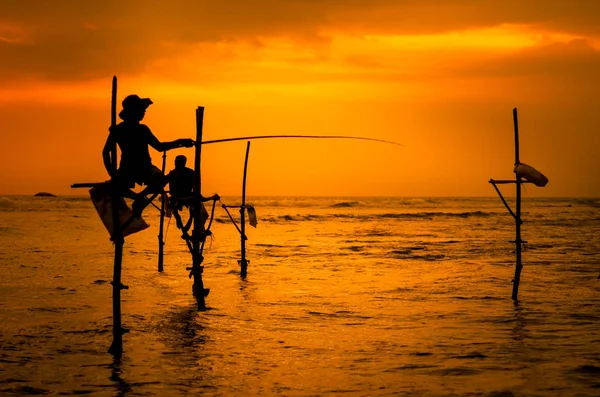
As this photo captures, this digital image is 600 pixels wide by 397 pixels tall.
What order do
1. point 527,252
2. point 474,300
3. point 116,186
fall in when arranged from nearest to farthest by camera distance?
point 116,186, point 474,300, point 527,252

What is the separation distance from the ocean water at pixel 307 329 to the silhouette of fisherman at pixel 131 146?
7.74 ft

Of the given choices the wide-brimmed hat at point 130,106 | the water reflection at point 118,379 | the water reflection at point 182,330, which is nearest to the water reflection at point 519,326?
the water reflection at point 182,330

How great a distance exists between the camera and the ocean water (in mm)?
9156

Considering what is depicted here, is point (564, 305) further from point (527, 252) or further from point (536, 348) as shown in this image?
point (527, 252)

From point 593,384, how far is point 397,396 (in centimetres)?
229

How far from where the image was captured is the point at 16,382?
9.12 m

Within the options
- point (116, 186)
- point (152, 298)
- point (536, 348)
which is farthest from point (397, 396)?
point (152, 298)

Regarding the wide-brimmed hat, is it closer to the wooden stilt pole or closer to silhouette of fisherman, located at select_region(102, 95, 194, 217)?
silhouette of fisherman, located at select_region(102, 95, 194, 217)

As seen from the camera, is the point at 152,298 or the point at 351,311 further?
the point at 152,298

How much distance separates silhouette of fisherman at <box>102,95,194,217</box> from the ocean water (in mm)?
2360

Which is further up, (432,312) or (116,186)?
(116,186)

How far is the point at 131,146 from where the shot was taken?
10148 mm

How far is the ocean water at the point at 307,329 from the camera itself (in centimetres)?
916

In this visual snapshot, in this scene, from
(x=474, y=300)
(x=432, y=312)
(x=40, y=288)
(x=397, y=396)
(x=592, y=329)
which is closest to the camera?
(x=397, y=396)
